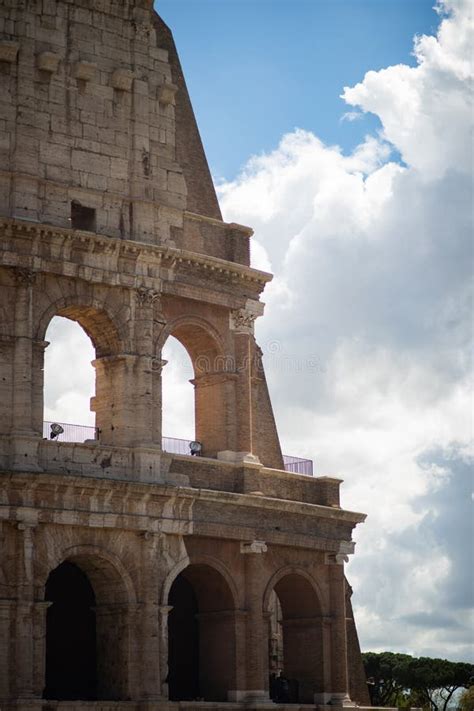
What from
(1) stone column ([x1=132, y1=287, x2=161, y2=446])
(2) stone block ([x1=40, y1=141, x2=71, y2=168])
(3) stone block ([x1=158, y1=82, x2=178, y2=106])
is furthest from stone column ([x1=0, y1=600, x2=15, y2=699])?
(3) stone block ([x1=158, y1=82, x2=178, y2=106])

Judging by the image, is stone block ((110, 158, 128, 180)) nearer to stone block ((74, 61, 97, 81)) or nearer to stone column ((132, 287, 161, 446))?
stone block ((74, 61, 97, 81))

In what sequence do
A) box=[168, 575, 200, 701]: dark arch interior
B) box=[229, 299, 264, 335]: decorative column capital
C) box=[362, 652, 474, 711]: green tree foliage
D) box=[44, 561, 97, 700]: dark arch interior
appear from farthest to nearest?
box=[362, 652, 474, 711]: green tree foliage
box=[229, 299, 264, 335]: decorative column capital
box=[168, 575, 200, 701]: dark arch interior
box=[44, 561, 97, 700]: dark arch interior

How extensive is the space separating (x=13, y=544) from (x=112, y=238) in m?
7.72

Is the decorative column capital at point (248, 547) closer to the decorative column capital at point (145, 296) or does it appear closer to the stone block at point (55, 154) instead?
the decorative column capital at point (145, 296)

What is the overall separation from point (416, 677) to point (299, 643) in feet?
118

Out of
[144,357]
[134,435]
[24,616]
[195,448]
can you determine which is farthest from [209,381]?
[24,616]

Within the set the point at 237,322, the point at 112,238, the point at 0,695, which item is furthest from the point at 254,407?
the point at 0,695

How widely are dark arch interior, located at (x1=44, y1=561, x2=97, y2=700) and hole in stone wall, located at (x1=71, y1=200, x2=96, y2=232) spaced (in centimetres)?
806

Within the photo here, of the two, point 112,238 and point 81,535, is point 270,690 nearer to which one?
point 81,535

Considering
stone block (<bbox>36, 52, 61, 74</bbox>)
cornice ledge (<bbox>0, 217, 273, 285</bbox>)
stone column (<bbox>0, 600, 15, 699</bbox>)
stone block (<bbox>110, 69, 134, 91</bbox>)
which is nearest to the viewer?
stone column (<bbox>0, 600, 15, 699</bbox>)

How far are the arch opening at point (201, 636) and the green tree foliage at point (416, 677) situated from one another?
119 ft

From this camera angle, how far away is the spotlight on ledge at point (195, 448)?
40.2 metres

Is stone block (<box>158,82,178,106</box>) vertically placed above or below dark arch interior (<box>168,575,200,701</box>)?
above

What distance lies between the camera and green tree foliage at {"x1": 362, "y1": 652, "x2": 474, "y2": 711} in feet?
248
